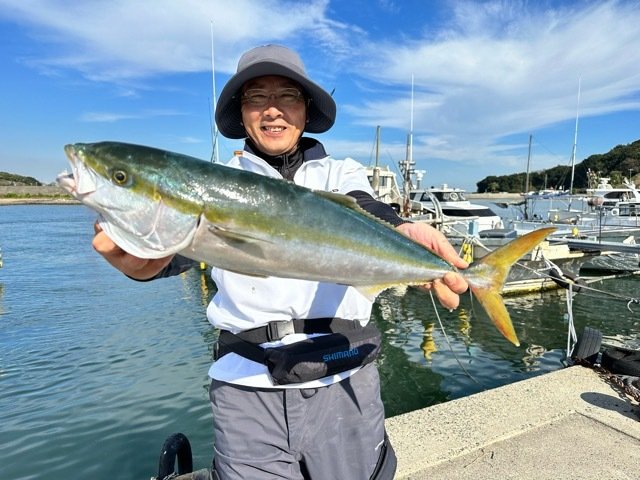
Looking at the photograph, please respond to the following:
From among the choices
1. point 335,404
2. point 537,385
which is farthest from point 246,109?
point 537,385

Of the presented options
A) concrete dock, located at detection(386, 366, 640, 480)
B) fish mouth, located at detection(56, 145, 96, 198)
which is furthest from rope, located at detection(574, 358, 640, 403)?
fish mouth, located at detection(56, 145, 96, 198)

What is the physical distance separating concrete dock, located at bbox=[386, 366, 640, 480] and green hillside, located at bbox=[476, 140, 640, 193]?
3315 inches

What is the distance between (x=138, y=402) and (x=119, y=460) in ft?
5.89

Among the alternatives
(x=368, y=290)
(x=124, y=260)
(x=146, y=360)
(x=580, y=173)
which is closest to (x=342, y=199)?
(x=368, y=290)

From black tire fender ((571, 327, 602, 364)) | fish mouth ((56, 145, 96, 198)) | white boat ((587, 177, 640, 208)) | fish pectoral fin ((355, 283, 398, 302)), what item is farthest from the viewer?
white boat ((587, 177, 640, 208))

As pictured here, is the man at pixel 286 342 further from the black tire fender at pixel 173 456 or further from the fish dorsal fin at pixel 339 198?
the black tire fender at pixel 173 456

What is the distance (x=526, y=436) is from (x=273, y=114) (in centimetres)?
413

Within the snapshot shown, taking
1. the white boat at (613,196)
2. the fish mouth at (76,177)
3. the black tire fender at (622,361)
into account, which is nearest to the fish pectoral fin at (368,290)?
the fish mouth at (76,177)

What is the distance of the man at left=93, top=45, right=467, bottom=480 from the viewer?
7.72 ft

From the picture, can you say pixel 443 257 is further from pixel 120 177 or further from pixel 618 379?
pixel 618 379

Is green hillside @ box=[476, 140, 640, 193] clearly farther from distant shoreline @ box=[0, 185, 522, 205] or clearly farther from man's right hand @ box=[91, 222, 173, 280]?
distant shoreline @ box=[0, 185, 522, 205]

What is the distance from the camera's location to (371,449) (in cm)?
253

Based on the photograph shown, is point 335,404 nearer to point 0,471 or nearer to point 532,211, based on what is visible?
point 0,471

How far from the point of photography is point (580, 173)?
11506 cm
